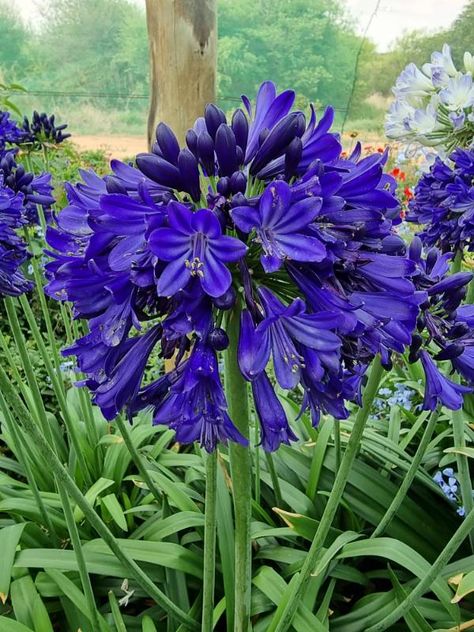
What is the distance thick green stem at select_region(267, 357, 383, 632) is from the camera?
1424mm

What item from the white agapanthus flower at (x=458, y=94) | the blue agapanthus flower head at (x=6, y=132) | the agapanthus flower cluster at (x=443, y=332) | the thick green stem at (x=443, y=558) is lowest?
the thick green stem at (x=443, y=558)

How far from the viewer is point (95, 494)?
8.07ft

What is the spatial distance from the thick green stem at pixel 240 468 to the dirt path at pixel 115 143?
34.0ft

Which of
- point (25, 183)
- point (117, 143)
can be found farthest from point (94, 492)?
point (117, 143)

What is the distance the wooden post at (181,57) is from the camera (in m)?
3.17

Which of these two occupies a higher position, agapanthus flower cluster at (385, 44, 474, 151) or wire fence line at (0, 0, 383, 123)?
wire fence line at (0, 0, 383, 123)

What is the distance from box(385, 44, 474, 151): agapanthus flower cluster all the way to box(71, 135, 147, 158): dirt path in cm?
905

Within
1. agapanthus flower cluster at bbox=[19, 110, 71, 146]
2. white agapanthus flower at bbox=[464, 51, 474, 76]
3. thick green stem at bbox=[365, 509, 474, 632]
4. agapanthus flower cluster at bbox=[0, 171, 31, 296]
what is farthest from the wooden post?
thick green stem at bbox=[365, 509, 474, 632]

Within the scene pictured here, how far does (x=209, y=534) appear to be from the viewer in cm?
150

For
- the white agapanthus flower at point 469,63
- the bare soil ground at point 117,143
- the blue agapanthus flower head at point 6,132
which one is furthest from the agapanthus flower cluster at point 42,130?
the bare soil ground at point 117,143

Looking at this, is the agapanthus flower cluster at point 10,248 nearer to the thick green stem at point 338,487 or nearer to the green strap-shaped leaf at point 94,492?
the thick green stem at point 338,487

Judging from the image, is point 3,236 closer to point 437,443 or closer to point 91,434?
point 91,434

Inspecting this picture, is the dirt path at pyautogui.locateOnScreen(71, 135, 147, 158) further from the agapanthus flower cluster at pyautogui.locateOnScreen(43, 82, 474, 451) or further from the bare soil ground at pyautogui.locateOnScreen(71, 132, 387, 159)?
the agapanthus flower cluster at pyautogui.locateOnScreen(43, 82, 474, 451)

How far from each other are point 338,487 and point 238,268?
686mm
